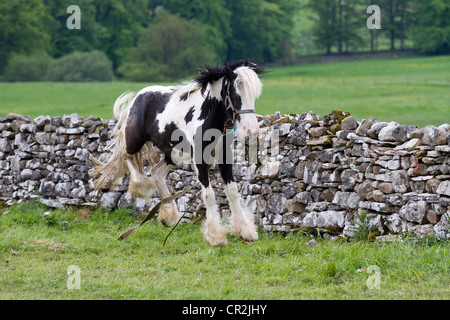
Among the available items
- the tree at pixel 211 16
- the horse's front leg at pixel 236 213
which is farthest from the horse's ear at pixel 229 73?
the tree at pixel 211 16

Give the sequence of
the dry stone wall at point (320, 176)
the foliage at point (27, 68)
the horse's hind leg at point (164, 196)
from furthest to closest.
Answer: the foliage at point (27, 68)
the horse's hind leg at point (164, 196)
the dry stone wall at point (320, 176)

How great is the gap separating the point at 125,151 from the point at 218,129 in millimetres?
1787

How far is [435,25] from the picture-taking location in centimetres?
6319

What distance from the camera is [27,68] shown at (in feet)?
178

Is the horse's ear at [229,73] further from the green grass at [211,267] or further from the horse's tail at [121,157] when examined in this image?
the horse's tail at [121,157]

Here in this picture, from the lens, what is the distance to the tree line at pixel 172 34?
191 feet

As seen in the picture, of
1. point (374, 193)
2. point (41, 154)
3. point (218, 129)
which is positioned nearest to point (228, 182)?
point (218, 129)

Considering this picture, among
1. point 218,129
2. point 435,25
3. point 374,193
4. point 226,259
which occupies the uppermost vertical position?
point 435,25

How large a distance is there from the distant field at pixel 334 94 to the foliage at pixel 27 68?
12117mm

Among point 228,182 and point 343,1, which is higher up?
point 343,1

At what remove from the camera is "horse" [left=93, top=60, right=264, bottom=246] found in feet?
21.8

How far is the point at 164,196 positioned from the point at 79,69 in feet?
153

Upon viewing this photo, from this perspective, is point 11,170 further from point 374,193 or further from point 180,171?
point 374,193

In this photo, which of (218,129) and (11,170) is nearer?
(218,129)
